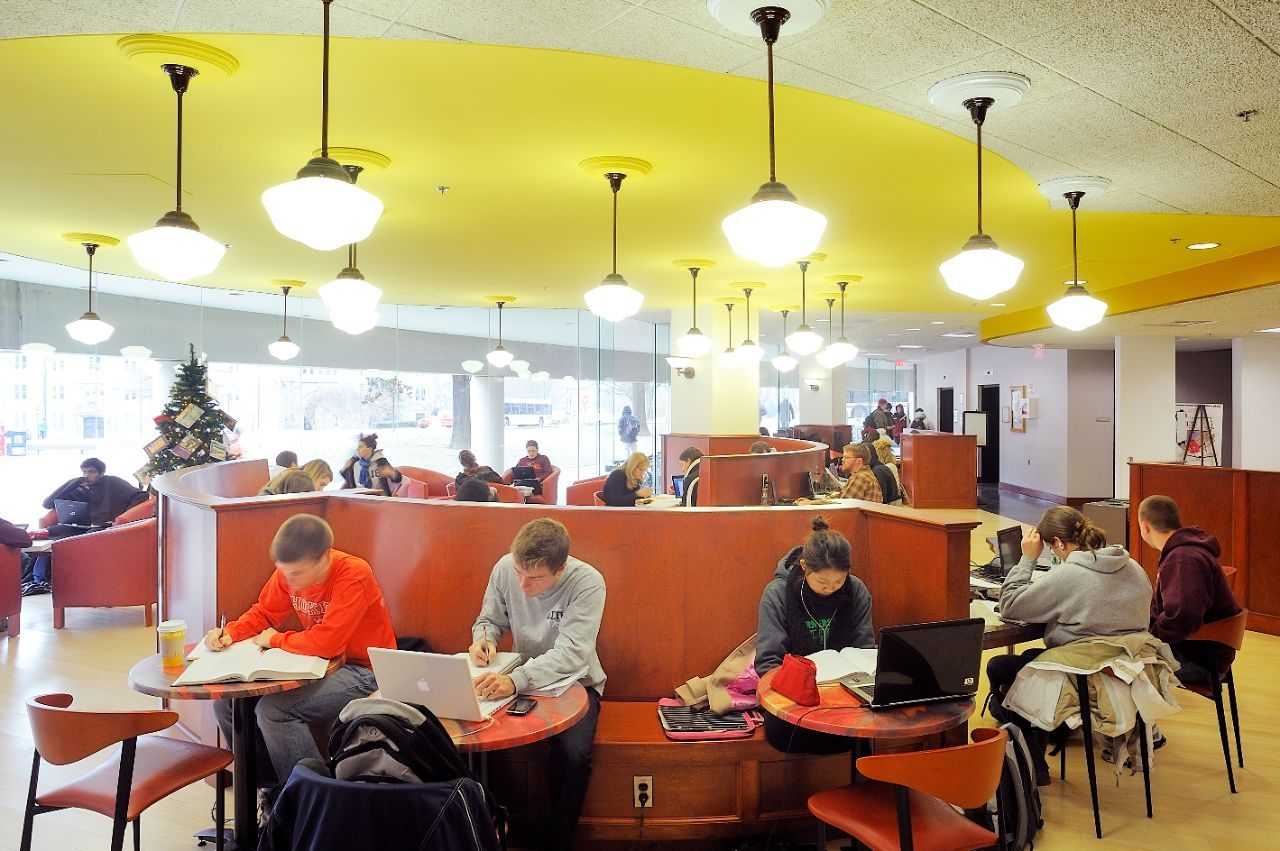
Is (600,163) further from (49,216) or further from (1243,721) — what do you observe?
(1243,721)

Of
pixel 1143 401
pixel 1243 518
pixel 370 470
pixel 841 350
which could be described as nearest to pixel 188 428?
pixel 370 470

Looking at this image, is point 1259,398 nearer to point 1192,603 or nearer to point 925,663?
point 1192,603

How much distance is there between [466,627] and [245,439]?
27.8 feet

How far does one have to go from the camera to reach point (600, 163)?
438 cm

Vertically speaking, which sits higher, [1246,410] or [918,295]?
[918,295]

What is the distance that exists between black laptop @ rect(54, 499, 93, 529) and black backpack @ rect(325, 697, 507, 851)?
6865 millimetres

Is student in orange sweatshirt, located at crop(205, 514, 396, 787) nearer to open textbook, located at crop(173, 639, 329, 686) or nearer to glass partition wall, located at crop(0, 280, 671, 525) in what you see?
open textbook, located at crop(173, 639, 329, 686)

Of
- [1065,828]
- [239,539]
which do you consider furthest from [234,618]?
[1065,828]

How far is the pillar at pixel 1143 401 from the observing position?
10.9 meters

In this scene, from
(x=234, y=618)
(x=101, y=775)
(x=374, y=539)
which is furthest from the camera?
(x=374, y=539)

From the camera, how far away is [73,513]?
24.5ft

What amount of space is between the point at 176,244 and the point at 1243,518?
754 centimetres

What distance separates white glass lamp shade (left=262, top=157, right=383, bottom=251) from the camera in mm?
2443

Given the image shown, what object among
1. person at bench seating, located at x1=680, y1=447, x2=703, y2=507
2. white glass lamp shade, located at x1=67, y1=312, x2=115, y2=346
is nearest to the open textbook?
person at bench seating, located at x1=680, y1=447, x2=703, y2=507
